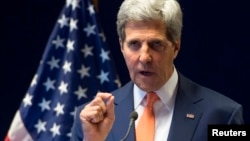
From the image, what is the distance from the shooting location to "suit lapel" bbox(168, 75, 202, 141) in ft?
5.08

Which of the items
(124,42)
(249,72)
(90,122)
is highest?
(124,42)

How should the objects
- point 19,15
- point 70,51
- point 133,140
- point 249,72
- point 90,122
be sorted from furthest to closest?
point 19,15
point 249,72
point 70,51
point 133,140
point 90,122

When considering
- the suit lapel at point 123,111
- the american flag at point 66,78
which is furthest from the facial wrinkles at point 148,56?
the american flag at point 66,78

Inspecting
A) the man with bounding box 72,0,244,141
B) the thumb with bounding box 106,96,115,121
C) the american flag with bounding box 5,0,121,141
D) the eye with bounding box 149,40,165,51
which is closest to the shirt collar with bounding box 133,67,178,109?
the man with bounding box 72,0,244,141

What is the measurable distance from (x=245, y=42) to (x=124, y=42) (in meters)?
1.24

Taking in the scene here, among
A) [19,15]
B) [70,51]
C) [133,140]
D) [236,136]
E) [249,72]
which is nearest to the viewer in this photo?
[236,136]

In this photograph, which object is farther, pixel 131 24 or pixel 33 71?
pixel 33 71

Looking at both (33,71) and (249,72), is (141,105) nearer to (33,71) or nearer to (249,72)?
(249,72)

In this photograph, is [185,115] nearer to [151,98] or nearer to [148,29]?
[151,98]

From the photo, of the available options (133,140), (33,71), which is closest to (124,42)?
(133,140)

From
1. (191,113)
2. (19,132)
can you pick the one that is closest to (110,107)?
(191,113)

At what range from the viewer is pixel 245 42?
8.82ft

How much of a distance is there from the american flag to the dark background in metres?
0.31

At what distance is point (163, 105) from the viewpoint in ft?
5.33
